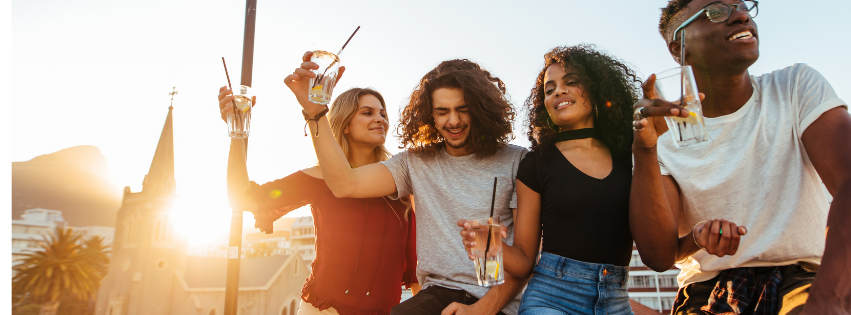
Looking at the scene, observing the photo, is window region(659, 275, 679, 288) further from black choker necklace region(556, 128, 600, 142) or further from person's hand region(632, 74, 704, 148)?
person's hand region(632, 74, 704, 148)

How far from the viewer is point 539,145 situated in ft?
9.59

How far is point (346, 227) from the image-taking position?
143 inches

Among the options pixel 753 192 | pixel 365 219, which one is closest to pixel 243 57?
pixel 365 219

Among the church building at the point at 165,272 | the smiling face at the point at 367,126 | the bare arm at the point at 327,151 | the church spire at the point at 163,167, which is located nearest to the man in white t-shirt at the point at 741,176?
the bare arm at the point at 327,151

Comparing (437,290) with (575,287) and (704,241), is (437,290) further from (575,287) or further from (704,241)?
(704,241)

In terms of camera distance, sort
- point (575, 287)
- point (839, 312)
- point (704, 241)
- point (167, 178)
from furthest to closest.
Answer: point (167, 178) → point (575, 287) → point (704, 241) → point (839, 312)

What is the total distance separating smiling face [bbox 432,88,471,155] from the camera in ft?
9.78

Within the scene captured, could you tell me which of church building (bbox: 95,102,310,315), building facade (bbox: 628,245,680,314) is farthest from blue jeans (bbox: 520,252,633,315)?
building facade (bbox: 628,245,680,314)

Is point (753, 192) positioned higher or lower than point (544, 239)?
higher

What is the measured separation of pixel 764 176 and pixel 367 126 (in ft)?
8.87

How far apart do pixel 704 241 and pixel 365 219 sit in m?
→ 2.37

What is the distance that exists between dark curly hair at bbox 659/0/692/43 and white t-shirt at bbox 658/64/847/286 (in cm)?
57

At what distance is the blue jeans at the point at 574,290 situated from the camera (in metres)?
2.39

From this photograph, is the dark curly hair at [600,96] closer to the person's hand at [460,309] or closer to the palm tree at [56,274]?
the person's hand at [460,309]
